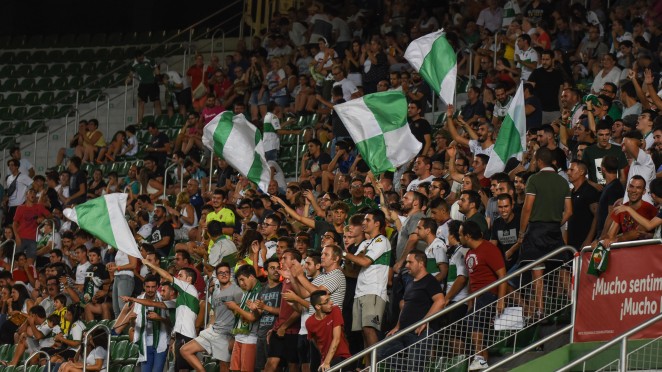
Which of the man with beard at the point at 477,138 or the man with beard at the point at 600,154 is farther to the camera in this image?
the man with beard at the point at 477,138

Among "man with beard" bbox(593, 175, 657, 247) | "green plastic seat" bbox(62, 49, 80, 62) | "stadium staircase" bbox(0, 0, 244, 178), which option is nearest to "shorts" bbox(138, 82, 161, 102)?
"stadium staircase" bbox(0, 0, 244, 178)

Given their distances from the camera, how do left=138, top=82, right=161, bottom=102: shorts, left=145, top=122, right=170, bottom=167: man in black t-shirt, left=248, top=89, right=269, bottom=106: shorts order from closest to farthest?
1. left=248, top=89, right=269, bottom=106: shorts
2. left=145, top=122, right=170, bottom=167: man in black t-shirt
3. left=138, top=82, right=161, bottom=102: shorts

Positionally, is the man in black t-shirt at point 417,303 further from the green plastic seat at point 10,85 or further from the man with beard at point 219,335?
the green plastic seat at point 10,85

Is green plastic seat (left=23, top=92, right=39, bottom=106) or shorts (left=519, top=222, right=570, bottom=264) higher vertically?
green plastic seat (left=23, top=92, right=39, bottom=106)

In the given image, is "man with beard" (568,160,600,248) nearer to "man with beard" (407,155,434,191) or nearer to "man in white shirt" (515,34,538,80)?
"man with beard" (407,155,434,191)

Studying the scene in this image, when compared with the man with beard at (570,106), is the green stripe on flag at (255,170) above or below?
below

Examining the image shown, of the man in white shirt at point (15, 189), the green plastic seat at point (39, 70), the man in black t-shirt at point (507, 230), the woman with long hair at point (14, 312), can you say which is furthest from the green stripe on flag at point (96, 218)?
the green plastic seat at point (39, 70)

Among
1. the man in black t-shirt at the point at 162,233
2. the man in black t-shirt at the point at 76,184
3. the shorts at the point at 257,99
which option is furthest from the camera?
the shorts at the point at 257,99

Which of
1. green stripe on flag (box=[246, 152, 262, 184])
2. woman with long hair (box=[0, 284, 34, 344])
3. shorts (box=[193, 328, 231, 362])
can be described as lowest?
woman with long hair (box=[0, 284, 34, 344])

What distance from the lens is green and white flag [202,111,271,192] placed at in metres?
16.5

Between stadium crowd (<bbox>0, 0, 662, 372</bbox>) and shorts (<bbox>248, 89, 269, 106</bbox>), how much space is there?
5 centimetres

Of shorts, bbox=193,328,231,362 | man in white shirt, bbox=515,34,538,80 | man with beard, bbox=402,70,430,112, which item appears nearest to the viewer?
shorts, bbox=193,328,231,362

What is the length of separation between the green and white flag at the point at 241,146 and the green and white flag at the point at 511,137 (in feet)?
11.0

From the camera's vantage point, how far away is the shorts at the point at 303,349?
13.2 m
